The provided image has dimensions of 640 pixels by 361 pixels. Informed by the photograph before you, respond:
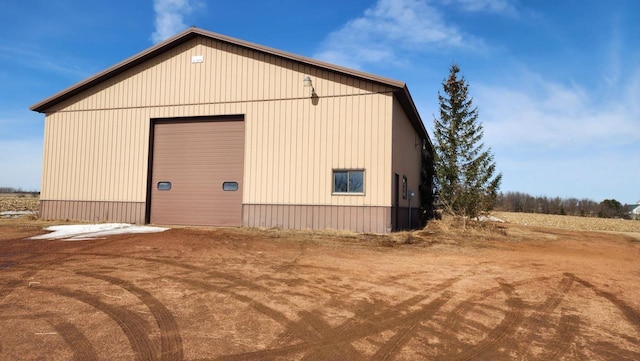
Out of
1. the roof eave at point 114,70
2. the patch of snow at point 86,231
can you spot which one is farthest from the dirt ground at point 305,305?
the roof eave at point 114,70

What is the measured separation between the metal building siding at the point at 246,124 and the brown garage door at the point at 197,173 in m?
0.42

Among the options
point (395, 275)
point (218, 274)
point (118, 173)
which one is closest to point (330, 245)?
point (395, 275)

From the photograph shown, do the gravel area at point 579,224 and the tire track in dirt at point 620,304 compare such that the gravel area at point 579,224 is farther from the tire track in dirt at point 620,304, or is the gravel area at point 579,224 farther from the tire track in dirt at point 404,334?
the tire track in dirt at point 404,334

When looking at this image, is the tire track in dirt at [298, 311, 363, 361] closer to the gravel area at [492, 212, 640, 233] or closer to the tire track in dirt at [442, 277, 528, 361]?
the tire track in dirt at [442, 277, 528, 361]

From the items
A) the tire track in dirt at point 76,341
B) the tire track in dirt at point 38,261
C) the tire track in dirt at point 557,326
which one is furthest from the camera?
the tire track in dirt at point 38,261

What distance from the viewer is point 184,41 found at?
15.2 metres

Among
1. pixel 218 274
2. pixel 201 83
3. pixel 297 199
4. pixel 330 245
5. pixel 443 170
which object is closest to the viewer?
pixel 218 274

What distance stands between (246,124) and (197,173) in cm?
266

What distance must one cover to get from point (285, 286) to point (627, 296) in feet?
15.9

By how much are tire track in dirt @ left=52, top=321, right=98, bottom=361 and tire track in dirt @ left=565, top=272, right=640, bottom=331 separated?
5.39 metres

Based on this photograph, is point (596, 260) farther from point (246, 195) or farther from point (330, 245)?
point (246, 195)

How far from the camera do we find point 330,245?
9.99 meters

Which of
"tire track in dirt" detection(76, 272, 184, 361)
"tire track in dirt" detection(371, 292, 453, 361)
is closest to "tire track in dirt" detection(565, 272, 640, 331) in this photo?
"tire track in dirt" detection(371, 292, 453, 361)

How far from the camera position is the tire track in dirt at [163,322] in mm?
3254
